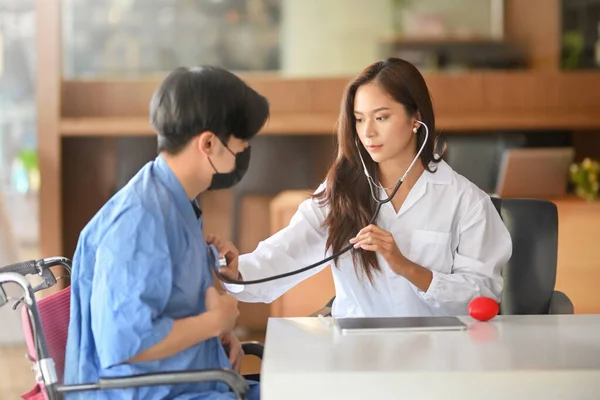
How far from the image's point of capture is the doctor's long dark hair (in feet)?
6.01

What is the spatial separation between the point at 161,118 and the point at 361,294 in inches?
26.9

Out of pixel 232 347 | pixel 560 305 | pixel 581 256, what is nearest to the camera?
pixel 232 347

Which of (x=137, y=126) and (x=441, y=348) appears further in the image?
(x=137, y=126)

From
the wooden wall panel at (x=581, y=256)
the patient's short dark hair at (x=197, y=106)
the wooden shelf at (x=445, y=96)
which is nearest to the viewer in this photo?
the patient's short dark hair at (x=197, y=106)

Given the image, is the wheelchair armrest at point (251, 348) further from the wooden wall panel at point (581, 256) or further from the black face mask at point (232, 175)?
the wooden wall panel at point (581, 256)

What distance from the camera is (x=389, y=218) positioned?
1879 millimetres

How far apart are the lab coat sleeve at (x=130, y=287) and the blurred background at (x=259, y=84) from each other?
2449mm

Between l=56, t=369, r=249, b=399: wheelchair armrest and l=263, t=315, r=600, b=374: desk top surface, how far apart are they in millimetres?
64

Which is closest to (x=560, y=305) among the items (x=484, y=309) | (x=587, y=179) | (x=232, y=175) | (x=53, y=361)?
(x=484, y=309)

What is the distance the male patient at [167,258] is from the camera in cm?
130

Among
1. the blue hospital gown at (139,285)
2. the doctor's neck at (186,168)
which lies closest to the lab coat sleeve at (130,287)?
the blue hospital gown at (139,285)

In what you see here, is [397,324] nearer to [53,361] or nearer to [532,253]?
[53,361]

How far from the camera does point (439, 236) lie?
184 cm

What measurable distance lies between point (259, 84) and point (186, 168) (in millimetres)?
3035
